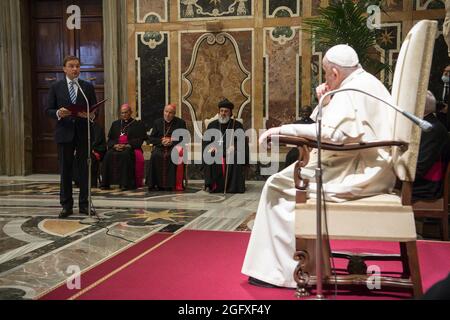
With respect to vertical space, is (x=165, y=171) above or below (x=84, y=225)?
above

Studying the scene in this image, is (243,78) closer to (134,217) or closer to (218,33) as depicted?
(218,33)

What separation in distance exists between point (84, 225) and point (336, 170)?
2.94m

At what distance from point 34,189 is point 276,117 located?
414 cm

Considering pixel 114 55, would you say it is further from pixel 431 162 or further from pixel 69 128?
pixel 431 162

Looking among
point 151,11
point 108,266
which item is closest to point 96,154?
point 151,11

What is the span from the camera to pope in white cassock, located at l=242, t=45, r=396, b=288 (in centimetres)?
276

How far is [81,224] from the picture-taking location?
5035mm

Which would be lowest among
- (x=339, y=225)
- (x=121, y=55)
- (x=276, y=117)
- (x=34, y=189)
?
(x=34, y=189)

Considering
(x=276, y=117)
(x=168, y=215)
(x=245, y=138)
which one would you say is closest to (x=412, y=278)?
(x=168, y=215)

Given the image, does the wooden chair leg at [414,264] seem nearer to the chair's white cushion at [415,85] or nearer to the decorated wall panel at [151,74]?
the chair's white cushion at [415,85]

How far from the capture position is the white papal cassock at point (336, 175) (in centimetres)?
276

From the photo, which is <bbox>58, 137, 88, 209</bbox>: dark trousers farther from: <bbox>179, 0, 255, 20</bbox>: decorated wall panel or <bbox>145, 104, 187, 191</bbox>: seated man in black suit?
<bbox>179, 0, 255, 20</bbox>: decorated wall panel

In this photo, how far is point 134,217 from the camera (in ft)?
17.8

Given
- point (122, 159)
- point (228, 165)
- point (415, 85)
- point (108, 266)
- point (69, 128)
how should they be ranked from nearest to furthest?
point (415, 85) → point (108, 266) → point (69, 128) → point (228, 165) → point (122, 159)
